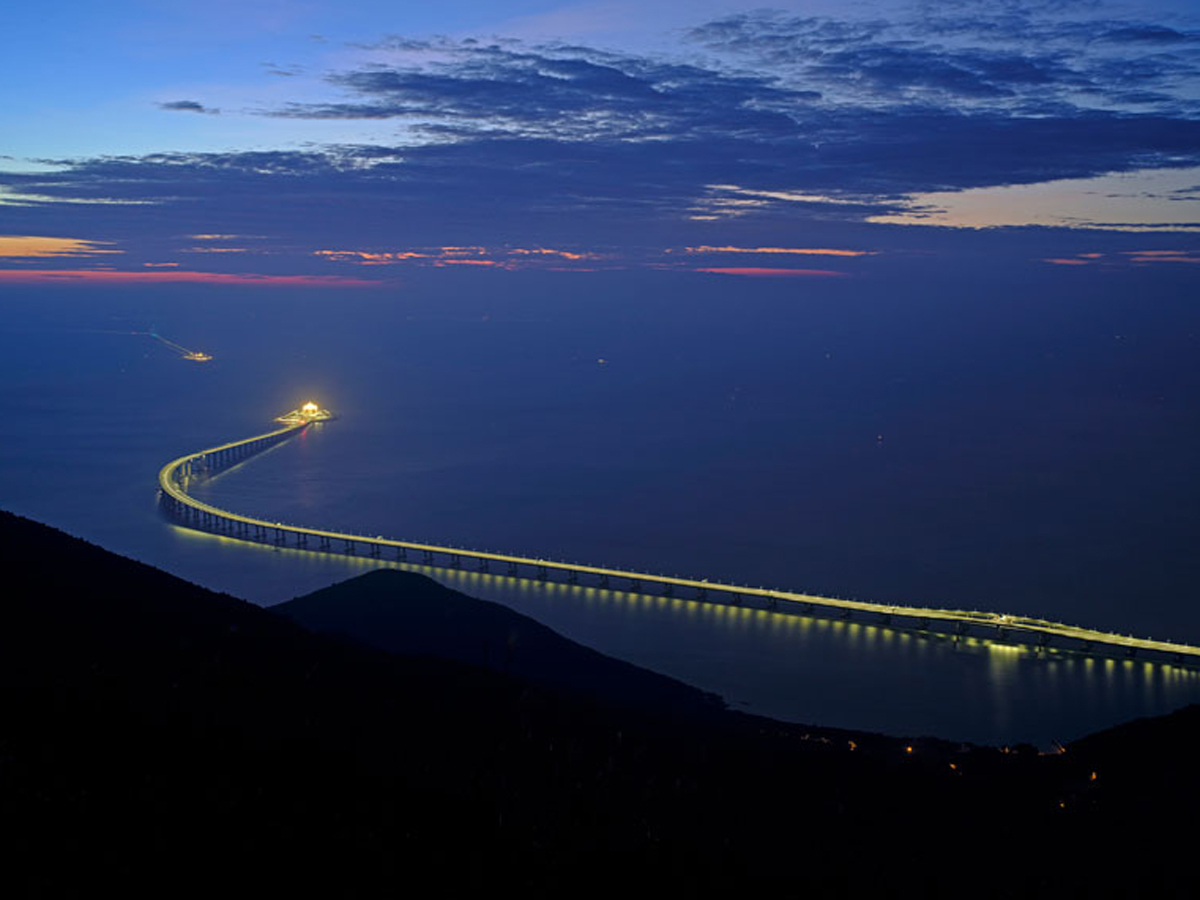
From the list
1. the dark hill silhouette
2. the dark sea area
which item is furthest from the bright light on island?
the dark hill silhouette

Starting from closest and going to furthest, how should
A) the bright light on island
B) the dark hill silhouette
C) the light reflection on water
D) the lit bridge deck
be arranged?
the dark hill silhouette, the light reflection on water, the lit bridge deck, the bright light on island

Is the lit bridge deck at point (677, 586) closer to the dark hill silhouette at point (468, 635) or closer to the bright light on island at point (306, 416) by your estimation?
the dark hill silhouette at point (468, 635)

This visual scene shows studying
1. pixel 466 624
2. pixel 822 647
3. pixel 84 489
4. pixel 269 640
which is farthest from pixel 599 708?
pixel 84 489

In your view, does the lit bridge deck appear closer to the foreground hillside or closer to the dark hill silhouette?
the dark hill silhouette

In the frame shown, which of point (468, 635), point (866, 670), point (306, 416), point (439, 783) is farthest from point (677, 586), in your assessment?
point (306, 416)

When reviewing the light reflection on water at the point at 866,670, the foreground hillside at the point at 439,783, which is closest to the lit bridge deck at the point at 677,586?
the light reflection on water at the point at 866,670

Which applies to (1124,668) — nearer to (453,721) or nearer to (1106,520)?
(1106,520)

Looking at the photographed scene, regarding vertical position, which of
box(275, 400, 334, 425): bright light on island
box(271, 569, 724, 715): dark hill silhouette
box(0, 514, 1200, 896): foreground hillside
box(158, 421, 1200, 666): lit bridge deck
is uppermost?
box(0, 514, 1200, 896): foreground hillside
